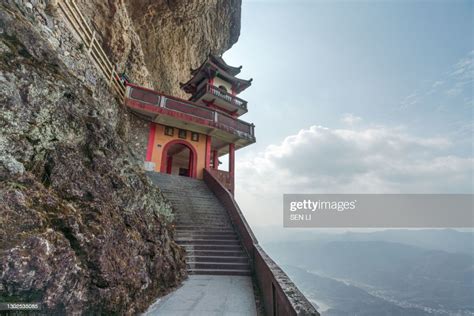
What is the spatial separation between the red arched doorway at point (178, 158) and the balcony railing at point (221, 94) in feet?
14.1

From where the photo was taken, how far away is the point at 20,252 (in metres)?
1.96

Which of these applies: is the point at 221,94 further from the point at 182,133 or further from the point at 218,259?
the point at 218,259

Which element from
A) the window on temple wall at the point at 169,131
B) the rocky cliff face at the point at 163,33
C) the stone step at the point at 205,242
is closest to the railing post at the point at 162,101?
Answer: the window on temple wall at the point at 169,131

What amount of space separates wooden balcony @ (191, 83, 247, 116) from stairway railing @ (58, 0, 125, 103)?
584cm

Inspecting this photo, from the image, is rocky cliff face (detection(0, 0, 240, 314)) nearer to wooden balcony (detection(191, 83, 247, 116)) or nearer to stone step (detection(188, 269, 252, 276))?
stone step (detection(188, 269, 252, 276))

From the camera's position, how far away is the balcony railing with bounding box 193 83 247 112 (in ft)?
49.9

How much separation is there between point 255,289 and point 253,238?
5.18 ft

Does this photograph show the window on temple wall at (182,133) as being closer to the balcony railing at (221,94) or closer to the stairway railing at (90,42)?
the stairway railing at (90,42)

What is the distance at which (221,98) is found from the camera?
15492 mm

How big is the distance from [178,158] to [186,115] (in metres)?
5.81

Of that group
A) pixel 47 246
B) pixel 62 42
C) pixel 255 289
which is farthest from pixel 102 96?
pixel 255 289

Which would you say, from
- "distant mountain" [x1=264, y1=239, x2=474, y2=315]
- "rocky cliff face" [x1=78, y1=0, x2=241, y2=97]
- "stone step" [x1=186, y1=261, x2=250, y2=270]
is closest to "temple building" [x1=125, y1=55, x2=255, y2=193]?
"rocky cliff face" [x1=78, y1=0, x2=241, y2=97]

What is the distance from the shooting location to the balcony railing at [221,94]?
1522 cm
